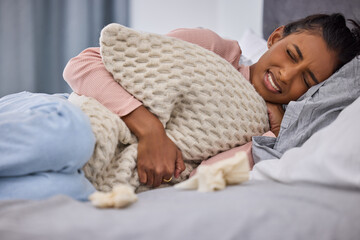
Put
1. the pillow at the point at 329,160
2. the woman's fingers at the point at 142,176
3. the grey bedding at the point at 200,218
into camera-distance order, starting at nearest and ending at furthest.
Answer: the grey bedding at the point at 200,218 → the pillow at the point at 329,160 → the woman's fingers at the point at 142,176

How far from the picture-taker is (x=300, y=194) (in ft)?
1.69

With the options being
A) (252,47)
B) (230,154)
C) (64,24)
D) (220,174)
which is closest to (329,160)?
(220,174)

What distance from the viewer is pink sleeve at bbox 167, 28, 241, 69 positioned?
98 centimetres

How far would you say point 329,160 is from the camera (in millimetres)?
544

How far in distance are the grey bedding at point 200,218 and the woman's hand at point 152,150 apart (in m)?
0.24

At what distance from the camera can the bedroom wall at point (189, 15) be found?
2.55 meters

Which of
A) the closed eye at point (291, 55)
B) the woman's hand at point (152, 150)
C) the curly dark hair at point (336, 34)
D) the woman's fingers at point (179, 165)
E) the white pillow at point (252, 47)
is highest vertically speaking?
the curly dark hair at point (336, 34)

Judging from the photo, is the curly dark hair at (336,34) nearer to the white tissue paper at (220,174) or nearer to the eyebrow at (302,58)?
the eyebrow at (302,58)

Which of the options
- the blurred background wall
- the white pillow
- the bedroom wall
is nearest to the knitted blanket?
the white pillow

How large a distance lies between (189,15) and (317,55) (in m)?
1.85

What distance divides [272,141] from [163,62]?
30 cm

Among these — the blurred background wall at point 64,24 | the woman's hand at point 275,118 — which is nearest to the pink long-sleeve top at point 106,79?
the woman's hand at point 275,118

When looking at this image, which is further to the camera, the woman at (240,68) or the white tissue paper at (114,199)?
the woman at (240,68)

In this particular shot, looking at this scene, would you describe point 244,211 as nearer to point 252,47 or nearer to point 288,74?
point 288,74
